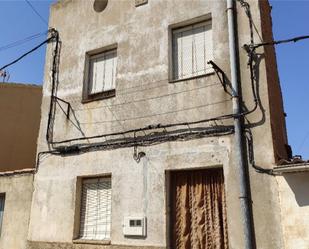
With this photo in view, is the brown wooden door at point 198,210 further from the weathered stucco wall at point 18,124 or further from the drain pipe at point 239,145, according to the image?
the weathered stucco wall at point 18,124

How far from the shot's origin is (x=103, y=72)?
965 centimetres

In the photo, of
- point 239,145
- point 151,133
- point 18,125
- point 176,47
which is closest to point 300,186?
point 239,145

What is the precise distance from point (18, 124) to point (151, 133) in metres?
8.27

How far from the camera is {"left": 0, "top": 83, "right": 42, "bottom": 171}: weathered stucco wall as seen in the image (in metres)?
13.9

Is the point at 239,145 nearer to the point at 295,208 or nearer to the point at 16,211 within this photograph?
the point at 295,208

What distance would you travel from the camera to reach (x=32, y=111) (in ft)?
49.0

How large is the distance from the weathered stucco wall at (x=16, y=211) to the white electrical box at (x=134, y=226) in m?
3.26

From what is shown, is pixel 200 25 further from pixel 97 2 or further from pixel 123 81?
pixel 97 2

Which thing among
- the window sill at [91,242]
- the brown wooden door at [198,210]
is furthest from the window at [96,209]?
the brown wooden door at [198,210]

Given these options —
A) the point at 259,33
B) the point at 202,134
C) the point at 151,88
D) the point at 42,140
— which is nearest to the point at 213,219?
the point at 202,134

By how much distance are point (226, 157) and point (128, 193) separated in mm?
2362

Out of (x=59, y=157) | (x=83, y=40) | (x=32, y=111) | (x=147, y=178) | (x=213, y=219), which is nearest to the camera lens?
(x=213, y=219)

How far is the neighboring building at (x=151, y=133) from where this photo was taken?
7.10 m

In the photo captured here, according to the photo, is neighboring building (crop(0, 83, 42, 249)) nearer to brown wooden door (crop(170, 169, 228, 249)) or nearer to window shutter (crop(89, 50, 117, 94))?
window shutter (crop(89, 50, 117, 94))
